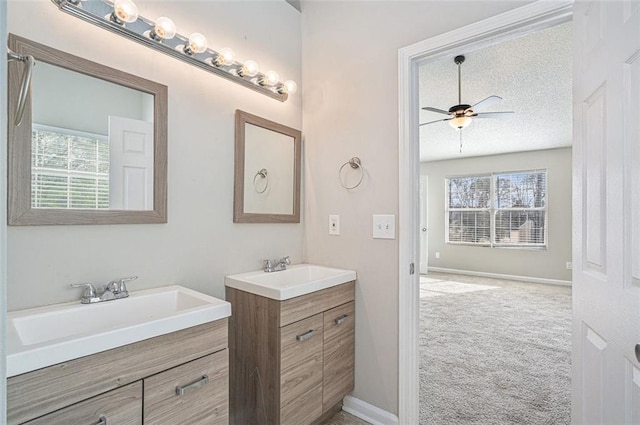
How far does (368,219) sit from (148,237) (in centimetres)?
116

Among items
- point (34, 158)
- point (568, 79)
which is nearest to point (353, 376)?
point (34, 158)

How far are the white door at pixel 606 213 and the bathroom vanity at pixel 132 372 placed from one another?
1.21 metres

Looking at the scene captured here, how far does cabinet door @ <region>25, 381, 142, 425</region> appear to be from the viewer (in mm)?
831

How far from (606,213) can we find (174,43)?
5.96 ft

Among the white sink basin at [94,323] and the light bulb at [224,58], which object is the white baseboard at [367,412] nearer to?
the white sink basin at [94,323]

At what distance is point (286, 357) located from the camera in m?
1.45

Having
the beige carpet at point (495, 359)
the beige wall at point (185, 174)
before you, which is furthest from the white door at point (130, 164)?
the beige carpet at point (495, 359)

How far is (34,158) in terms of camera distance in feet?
3.67

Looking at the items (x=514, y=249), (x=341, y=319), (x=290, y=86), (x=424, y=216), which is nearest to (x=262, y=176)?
(x=290, y=86)

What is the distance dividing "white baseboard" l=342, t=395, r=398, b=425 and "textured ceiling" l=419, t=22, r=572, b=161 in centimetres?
197

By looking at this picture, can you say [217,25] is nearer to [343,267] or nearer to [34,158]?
[34,158]

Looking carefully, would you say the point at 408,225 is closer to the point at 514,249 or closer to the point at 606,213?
the point at 606,213

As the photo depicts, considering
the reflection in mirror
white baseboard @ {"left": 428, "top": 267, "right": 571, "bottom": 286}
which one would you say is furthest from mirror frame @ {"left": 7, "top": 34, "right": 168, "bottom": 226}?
white baseboard @ {"left": 428, "top": 267, "right": 571, "bottom": 286}

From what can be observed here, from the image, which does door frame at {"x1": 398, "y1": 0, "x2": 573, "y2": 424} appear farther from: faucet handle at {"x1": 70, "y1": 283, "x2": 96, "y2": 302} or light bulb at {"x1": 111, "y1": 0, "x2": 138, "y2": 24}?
faucet handle at {"x1": 70, "y1": 283, "x2": 96, "y2": 302}
